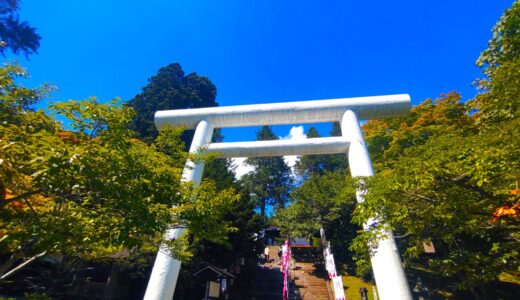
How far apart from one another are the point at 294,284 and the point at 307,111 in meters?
12.0

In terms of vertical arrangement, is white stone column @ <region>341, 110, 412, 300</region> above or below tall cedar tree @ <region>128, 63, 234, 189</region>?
below

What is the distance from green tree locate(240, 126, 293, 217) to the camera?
33.0m

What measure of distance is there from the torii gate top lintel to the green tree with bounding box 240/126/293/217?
24458 millimetres

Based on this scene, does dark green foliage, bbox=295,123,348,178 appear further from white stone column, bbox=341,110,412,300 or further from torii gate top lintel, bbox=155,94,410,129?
white stone column, bbox=341,110,412,300

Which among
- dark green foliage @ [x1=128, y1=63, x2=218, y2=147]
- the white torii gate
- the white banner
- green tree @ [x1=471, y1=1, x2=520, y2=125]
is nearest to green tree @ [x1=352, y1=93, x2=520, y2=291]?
green tree @ [x1=471, y1=1, x2=520, y2=125]

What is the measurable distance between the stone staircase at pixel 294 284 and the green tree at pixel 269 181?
13934mm

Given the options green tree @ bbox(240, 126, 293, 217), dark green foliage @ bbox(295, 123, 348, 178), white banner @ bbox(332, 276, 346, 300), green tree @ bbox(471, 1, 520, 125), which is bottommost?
white banner @ bbox(332, 276, 346, 300)

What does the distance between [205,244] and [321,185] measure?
917 cm

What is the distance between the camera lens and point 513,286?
35.3 feet

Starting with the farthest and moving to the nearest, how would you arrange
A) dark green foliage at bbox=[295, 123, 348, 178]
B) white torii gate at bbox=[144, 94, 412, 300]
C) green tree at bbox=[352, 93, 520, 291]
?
dark green foliage at bbox=[295, 123, 348, 178], white torii gate at bbox=[144, 94, 412, 300], green tree at bbox=[352, 93, 520, 291]

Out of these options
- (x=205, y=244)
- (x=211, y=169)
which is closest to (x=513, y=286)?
(x=205, y=244)

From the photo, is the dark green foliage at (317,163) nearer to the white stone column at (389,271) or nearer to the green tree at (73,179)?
the white stone column at (389,271)

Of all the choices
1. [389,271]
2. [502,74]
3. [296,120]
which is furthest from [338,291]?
[502,74]

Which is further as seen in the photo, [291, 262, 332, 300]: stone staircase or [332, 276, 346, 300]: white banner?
[291, 262, 332, 300]: stone staircase
